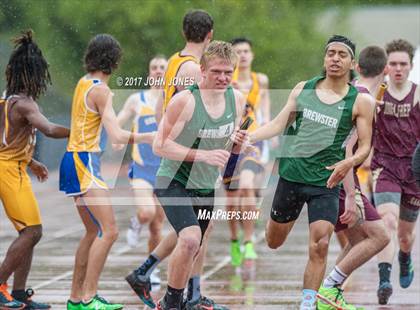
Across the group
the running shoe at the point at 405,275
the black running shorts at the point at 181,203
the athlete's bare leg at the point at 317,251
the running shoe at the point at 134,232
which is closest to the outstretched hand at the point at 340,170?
the athlete's bare leg at the point at 317,251

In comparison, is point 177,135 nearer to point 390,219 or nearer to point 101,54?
point 101,54

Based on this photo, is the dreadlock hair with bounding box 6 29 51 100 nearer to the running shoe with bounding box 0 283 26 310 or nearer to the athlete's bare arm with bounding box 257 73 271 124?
the running shoe with bounding box 0 283 26 310

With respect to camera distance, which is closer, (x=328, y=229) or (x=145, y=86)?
(x=328, y=229)

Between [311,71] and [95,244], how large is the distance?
66.7 feet

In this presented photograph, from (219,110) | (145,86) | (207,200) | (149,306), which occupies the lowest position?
(149,306)

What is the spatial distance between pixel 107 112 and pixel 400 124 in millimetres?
3061

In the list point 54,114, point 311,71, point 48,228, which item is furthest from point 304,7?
point 48,228

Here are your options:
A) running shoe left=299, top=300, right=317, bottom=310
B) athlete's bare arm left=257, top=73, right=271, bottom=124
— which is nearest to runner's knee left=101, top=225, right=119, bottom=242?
running shoe left=299, top=300, right=317, bottom=310

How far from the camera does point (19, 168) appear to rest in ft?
33.1

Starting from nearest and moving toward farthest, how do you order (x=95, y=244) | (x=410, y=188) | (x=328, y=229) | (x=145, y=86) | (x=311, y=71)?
(x=328, y=229) < (x=95, y=244) < (x=410, y=188) < (x=145, y=86) < (x=311, y=71)

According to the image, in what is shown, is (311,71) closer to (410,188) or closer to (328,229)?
(410,188)

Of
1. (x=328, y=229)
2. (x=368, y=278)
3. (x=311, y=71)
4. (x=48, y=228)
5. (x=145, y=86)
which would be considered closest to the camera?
(x=328, y=229)

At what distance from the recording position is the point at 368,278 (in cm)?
1217

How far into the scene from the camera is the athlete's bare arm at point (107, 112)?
9609mm
